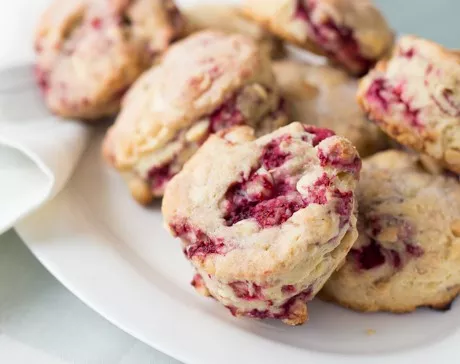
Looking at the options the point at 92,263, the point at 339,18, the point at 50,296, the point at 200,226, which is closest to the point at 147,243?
the point at 92,263

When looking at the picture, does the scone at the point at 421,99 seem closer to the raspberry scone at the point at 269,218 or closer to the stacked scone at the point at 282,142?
the stacked scone at the point at 282,142

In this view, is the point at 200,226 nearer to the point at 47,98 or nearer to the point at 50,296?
the point at 50,296

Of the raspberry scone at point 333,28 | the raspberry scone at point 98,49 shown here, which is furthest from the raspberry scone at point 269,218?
the raspberry scone at point 98,49

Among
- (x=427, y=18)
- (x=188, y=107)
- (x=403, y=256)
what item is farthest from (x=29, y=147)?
(x=427, y=18)

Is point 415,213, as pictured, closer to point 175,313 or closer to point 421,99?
point 421,99

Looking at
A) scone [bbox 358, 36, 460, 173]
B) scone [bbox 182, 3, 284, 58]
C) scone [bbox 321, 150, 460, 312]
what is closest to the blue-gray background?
scone [bbox 182, 3, 284, 58]

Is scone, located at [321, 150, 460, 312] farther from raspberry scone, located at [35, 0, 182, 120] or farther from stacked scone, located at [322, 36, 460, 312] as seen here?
raspberry scone, located at [35, 0, 182, 120]

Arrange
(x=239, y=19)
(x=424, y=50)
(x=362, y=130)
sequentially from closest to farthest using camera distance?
(x=424, y=50) → (x=362, y=130) → (x=239, y=19)
